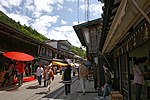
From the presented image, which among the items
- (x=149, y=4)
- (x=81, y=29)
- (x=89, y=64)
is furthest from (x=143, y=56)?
(x=89, y=64)

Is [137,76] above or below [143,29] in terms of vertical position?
below

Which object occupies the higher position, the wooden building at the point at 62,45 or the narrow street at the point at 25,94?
the wooden building at the point at 62,45

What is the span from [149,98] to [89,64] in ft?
75.8

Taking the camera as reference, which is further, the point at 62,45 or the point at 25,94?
the point at 62,45

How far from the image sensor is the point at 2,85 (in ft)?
54.8

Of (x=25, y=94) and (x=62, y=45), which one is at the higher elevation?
(x=62, y=45)

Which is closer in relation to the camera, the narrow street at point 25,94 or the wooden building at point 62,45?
the narrow street at point 25,94

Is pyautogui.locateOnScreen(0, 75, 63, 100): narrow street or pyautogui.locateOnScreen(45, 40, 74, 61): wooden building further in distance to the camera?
pyautogui.locateOnScreen(45, 40, 74, 61): wooden building

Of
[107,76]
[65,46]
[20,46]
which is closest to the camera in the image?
[107,76]

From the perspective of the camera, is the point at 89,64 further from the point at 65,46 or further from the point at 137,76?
the point at 65,46

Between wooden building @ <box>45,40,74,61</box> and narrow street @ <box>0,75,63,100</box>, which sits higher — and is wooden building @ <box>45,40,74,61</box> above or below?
above

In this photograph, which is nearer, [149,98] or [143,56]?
[149,98]

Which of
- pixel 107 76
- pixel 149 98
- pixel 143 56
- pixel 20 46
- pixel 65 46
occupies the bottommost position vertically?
pixel 149 98

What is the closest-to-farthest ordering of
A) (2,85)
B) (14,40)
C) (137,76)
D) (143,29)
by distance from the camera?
1. (143,29)
2. (137,76)
3. (2,85)
4. (14,40)
